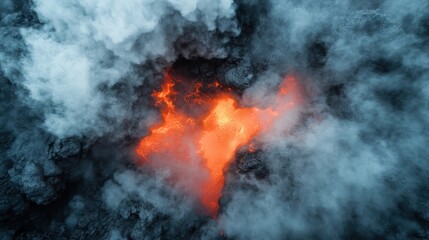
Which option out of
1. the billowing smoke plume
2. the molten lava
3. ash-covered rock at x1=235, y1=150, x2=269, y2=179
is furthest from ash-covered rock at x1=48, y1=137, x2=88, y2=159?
ash-covered rock at x1=235, y1=150, x2=269, y2=179

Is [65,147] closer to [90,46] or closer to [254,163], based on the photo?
[90,46]

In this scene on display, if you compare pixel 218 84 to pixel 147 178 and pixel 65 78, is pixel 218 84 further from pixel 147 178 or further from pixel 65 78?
pixel 65 78

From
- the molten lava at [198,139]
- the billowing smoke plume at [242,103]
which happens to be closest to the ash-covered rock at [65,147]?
the billowing smoke plume at [242,103]

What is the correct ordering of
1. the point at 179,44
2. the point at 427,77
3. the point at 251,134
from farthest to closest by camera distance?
the point at 251,134 → the point at 179,44 → the point at 427,77

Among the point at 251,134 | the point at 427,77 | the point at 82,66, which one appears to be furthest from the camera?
the point at 251,134

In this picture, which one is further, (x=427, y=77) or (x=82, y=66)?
(x=82, y=66)

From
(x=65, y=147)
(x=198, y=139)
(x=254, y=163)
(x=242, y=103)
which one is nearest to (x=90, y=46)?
(x=65, y=147)

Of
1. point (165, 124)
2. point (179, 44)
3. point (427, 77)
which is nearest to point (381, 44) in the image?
point (427, 77)
